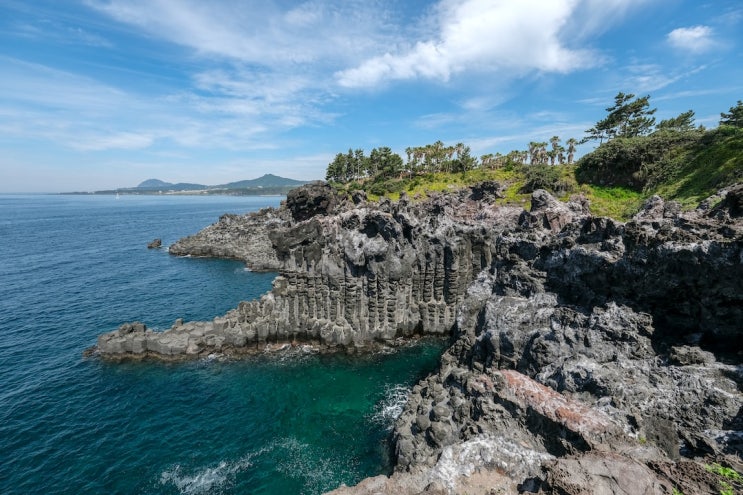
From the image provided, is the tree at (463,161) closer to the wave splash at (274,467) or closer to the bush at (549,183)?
the bush at (549,183)

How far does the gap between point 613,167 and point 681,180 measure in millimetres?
18195

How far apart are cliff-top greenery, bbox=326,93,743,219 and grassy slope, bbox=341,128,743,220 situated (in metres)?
0.16

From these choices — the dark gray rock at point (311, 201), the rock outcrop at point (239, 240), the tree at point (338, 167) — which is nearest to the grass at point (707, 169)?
the dark gray rock at point (311, 201)

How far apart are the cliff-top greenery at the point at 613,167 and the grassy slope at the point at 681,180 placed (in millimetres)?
160

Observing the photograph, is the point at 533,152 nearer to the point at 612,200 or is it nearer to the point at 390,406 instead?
the point at 612,200

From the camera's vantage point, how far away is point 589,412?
18.6m

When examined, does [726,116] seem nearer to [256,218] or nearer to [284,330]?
[284,330]

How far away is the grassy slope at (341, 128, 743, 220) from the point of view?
1769 inches

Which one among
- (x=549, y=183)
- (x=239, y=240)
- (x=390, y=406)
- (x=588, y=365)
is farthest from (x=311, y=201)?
(x=588, y=365)

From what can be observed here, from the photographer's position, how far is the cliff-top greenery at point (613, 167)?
51125 mm

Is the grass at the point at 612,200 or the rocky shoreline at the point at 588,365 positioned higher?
the grass at the point at 612,200

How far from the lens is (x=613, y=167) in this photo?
70875mm

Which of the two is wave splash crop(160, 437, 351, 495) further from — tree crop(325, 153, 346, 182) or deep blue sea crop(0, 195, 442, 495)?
tree crop(325, 153, 346, 182)

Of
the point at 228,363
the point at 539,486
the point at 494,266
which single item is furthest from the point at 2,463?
the point at 494,266
